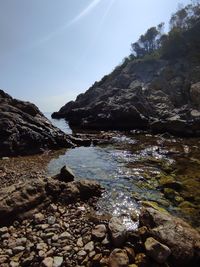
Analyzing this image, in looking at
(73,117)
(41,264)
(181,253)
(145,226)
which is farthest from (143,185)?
(73,117)

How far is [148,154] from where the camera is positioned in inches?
963

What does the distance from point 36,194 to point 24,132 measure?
54.4 ft

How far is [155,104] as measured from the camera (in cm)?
5394

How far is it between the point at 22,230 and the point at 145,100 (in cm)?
4559

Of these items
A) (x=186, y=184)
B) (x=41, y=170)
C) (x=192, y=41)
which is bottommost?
(x=186, y=184)

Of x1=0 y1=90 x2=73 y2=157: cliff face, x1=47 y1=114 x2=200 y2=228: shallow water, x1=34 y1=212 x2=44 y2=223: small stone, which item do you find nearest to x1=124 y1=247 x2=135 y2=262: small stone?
x1=47 y1=114 x2=200 y2=228: shallow water

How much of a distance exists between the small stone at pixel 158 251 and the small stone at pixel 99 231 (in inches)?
61.6

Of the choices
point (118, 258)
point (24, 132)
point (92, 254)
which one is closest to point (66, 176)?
point (92, 254)

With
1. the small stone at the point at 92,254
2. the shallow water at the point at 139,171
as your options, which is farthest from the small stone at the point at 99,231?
the shallow water at the point at 139,171

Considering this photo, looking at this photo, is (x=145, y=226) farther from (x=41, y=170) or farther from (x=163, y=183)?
(x=41, y=170)

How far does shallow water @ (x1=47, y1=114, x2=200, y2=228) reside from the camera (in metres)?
12.7

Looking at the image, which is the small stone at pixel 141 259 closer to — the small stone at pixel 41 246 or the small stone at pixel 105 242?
the small stone at pixel 105 242

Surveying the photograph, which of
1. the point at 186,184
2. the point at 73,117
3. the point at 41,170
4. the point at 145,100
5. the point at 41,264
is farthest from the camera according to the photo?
the point at 73,117

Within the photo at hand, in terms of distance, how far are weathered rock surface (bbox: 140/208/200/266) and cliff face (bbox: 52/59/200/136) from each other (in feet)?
88.3
